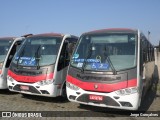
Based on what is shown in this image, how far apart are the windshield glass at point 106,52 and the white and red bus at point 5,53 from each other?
12.0 ft

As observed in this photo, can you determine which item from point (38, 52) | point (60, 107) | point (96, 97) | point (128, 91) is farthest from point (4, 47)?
point (128, 91)

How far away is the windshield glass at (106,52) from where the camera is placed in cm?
784

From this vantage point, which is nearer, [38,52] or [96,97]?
[96,97]

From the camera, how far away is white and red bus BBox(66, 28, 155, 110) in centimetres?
747

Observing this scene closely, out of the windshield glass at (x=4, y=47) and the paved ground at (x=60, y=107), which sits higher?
the windshield glass at (x=4, y=47)

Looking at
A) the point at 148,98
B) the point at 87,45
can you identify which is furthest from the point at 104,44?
the point at 148,98

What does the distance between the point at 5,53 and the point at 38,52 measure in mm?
2082

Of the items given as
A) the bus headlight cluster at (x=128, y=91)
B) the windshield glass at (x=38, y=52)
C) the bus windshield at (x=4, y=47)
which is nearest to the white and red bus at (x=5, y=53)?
the bus windshield at (x=4, y=47)

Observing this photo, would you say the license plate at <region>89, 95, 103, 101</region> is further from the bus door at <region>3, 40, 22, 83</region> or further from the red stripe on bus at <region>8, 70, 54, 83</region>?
the bus door at <region>3, 40, 22, 83</region>

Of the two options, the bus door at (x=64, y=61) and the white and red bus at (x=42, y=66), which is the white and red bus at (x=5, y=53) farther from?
the bus door at (x=64, y=61)

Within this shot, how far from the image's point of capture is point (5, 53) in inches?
444

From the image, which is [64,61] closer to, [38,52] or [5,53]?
[38,52]

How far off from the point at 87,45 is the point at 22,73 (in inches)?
109

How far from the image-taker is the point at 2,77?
10.7 meters
